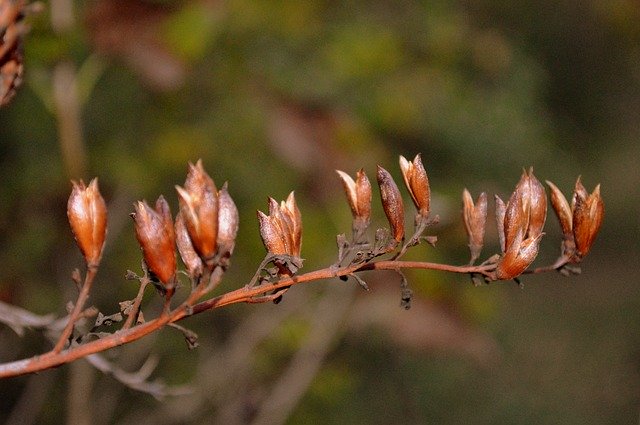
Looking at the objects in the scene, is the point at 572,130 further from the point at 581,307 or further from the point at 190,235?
the point at 190,235

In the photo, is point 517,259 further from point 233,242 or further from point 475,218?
point 233,242

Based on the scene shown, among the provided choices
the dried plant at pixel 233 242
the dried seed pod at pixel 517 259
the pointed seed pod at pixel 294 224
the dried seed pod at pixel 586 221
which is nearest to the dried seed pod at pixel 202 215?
the dried plant at pixel 233 242

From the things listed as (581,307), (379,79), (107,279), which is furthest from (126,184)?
(581,307)

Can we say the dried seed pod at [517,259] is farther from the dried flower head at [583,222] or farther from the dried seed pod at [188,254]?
the dried seed pod at [188,254]

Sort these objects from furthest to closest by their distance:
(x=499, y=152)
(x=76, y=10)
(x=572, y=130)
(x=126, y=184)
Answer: (x=572, y=130)
(x=499, y=152)
(x=126, y=184)
(x=76, y=10)

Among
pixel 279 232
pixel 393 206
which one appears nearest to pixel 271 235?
pixel 279 232

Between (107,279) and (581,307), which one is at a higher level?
(107,279)

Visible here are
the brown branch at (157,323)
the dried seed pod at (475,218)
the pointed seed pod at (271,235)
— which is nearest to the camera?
the brown branch at (157,323)

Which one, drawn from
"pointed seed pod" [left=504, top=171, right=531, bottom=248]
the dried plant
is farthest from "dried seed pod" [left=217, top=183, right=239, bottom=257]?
"pointed seed pod" [left=504, top=171, right=531, bottom=248]
